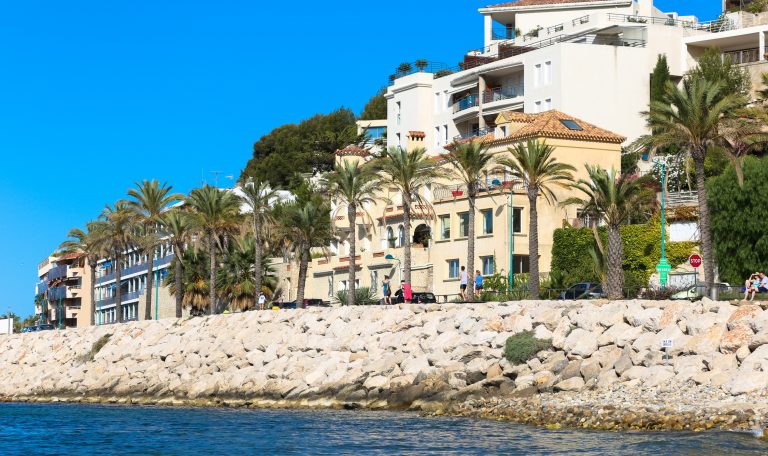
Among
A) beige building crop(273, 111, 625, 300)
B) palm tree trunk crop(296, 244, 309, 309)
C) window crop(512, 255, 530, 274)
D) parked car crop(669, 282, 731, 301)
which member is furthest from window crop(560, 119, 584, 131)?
parked car crop(669, 282, 731, 301)

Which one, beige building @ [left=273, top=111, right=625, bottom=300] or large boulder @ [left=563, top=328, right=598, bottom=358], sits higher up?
beige building @ [left=273, top=111, right=625, bottom=300]

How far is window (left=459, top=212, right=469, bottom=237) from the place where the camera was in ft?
243

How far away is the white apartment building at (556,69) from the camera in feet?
298

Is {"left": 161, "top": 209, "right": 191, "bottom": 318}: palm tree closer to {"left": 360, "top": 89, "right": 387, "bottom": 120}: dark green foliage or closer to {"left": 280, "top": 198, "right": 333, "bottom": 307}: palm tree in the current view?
{"left": 280, "top": 198, "right": 333, "bottom": 307}: palm tree

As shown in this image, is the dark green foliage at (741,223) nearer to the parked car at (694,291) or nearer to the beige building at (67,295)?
the parked car at (694,291)

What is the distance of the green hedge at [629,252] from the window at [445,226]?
274 inches

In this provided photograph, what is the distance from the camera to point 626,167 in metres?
83.3

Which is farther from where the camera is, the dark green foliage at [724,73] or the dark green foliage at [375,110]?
the dark green foliage at [375,110]

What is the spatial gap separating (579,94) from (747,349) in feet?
178

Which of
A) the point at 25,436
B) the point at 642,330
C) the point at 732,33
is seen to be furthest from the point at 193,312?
the point at 642,330

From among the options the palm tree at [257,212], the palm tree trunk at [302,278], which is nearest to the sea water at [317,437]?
the palm tree trunk at [302,278]

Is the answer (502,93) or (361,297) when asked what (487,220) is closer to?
(361,297)

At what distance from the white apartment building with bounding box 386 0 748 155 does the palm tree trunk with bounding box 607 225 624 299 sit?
2772cm

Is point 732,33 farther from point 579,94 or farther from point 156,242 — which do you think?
point 156,242
